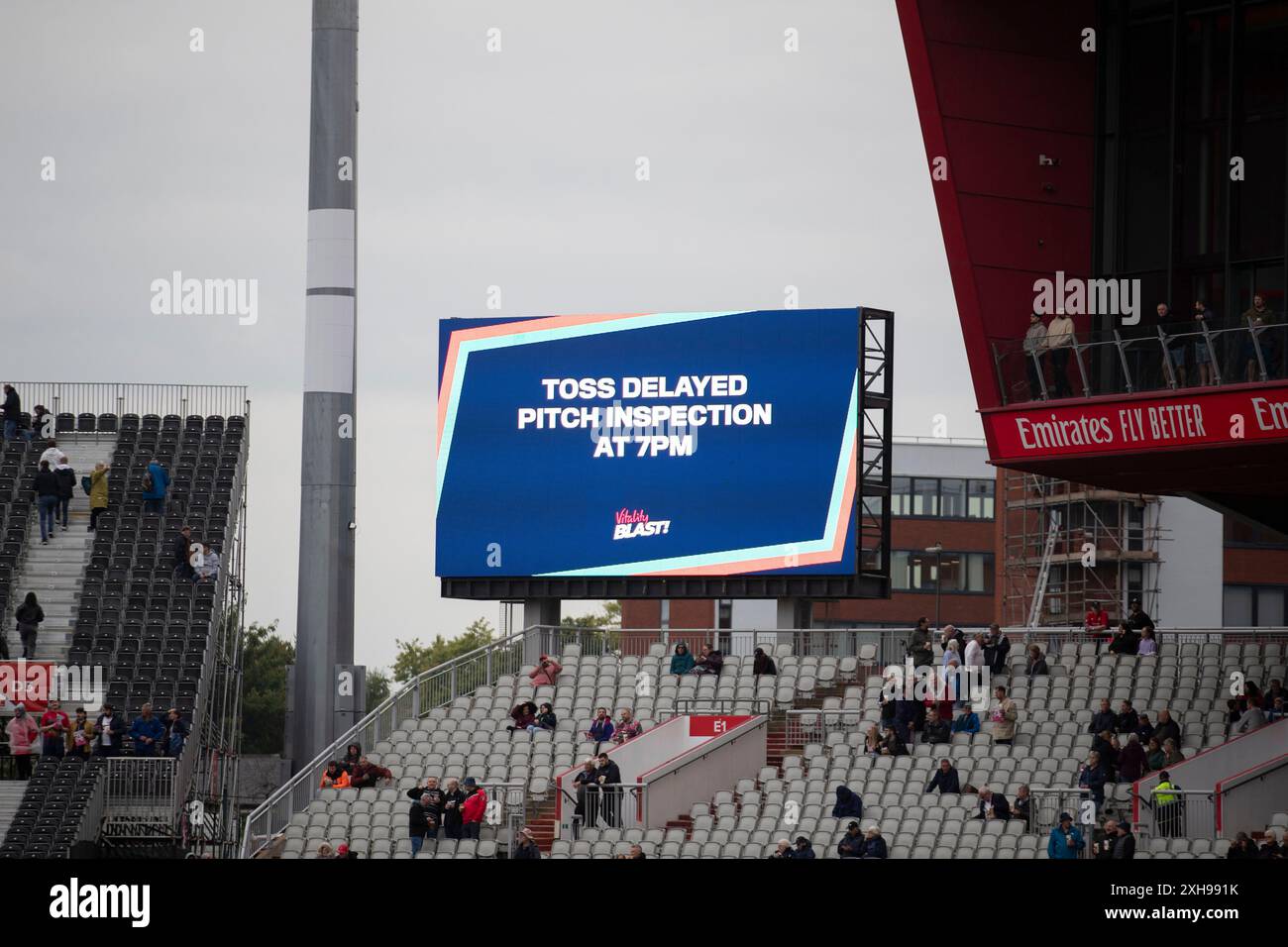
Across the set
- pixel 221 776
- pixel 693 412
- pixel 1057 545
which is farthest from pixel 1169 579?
pixel 221 776

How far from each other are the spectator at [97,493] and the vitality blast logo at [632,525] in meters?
9.74

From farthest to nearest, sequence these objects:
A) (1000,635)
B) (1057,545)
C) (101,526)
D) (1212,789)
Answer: (1057,545) → (101,526) → (1000,635) → (1212,789)

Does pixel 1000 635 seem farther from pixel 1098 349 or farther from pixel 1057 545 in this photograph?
pixel 1057 545

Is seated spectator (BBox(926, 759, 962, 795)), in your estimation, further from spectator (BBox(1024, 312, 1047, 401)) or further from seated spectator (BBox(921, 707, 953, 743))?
spectator (BBox(1024, 312, 1047, 401))

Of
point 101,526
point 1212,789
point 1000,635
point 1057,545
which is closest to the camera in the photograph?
point 1212,789

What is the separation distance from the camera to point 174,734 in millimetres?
32750

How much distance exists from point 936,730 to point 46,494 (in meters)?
17.7

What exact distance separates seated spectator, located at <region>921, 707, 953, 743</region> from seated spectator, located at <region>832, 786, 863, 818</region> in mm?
2264

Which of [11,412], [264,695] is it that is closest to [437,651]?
[264,695]

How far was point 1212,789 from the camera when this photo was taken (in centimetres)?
2562
